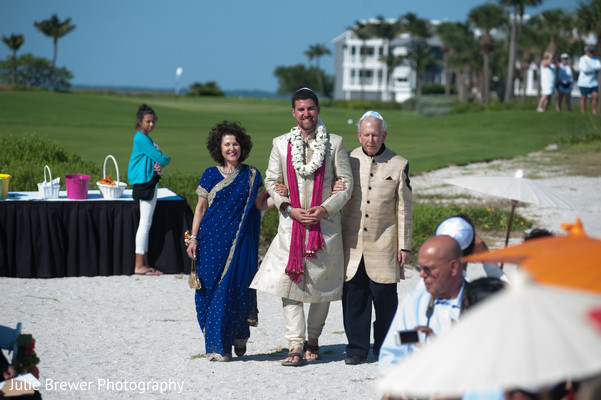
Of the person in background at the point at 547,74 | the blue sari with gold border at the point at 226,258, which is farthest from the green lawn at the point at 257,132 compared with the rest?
the blue sari with gold border at the point at 226,258

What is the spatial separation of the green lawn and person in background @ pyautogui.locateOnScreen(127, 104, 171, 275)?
6.72 m

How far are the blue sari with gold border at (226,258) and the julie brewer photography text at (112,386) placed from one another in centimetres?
74

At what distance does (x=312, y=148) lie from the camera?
639 cm

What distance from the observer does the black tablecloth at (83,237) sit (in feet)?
31.6

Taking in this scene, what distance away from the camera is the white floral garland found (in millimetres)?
6328

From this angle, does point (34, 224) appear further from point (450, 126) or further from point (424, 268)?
point (450, 126)

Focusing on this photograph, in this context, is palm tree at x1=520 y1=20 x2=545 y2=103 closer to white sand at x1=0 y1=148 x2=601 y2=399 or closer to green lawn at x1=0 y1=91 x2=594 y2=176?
green lawn at x1=0 y1=91 x2=594 y2=176

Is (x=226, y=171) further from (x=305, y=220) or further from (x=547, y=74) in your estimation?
(x=547, y=74)

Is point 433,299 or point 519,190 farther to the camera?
point 519,190

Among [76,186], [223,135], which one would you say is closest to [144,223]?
[76,186]

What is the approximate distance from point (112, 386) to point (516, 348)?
427 cm

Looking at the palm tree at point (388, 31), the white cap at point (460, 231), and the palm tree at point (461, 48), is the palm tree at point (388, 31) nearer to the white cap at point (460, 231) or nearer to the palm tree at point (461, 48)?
the palm tree at point (461, 48)

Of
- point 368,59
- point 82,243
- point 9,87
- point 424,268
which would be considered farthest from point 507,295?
point 368,59

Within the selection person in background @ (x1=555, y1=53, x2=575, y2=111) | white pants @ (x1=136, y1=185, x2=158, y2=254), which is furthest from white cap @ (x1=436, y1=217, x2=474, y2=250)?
person in background @ (x1=555, y1=53, x2=575, y2=111)
